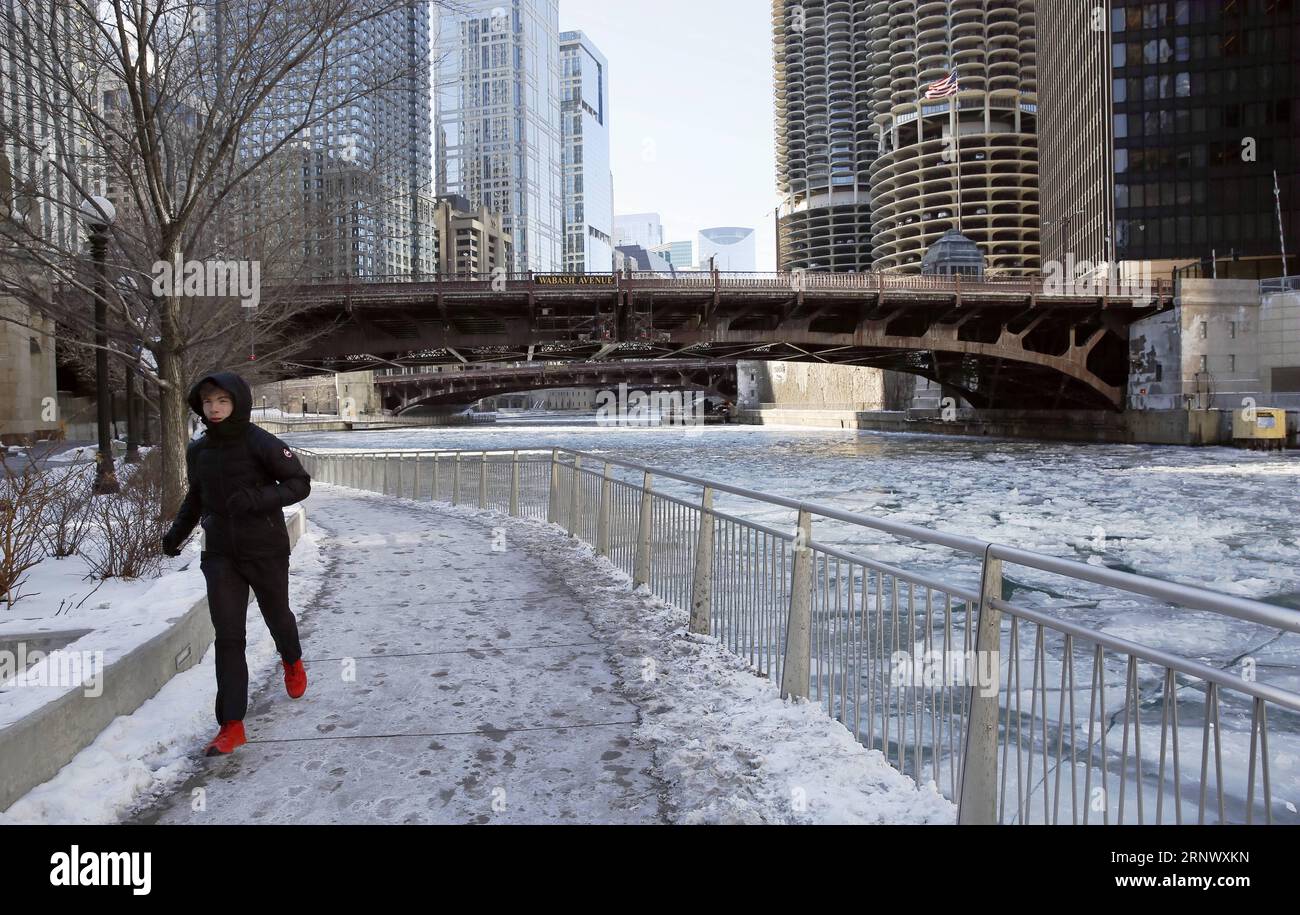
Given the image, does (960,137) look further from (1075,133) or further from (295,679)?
(295,679)

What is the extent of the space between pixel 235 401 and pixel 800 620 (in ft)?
11.1

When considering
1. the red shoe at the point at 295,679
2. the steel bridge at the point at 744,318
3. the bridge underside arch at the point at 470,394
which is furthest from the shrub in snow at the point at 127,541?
the bridge underside arch at the point at 470,394

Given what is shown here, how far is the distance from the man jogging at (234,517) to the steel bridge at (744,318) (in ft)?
104

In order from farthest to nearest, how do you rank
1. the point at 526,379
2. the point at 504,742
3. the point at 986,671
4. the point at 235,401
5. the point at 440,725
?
the point at 526,379 < the point at 440,725 < the point at 504,742 < the point at 235,401 < the point at 986,671

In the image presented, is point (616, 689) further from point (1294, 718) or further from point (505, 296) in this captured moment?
point (505, 296)

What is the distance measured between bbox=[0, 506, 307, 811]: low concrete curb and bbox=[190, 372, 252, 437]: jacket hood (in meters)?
1.45

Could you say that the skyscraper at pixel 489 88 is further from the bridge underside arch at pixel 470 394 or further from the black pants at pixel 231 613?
the bridge underside arch at pixel 470 394

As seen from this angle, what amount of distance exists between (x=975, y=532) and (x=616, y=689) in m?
11.9

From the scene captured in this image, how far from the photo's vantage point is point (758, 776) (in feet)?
15.3

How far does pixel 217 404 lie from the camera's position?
4.96 meters

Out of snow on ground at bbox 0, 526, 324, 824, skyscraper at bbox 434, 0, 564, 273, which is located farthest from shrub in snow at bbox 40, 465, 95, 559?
skyscraper at bbox 434, 0, 564, 273

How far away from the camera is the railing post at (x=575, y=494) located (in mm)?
13027

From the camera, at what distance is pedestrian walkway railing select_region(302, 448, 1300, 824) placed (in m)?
3.21

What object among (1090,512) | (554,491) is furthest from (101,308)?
(1090,512)
